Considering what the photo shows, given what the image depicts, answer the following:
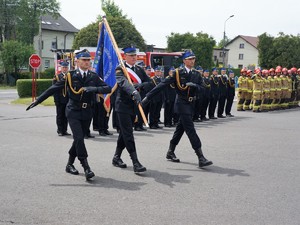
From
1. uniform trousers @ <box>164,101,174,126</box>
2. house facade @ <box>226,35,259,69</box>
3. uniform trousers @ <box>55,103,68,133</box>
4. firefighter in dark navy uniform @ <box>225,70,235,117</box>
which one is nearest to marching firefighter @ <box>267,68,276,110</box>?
firefighter in dark navy uniform @ <box>225,70,235,117</box>

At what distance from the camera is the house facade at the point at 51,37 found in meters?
69.1

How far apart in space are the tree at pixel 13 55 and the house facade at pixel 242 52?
169 ft

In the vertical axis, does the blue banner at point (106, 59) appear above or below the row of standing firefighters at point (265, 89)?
above

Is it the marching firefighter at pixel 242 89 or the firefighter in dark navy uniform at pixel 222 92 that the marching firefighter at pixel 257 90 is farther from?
the firefighter in dark navy uniform at pixel 222 92

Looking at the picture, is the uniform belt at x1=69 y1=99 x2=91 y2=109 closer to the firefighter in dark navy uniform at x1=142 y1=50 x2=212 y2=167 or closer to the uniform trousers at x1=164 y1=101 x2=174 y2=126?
the firefighter in dark navy uniform at x1=142 y1=50 x2=212 y2=167

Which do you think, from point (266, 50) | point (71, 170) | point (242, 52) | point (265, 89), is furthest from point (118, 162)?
point (242, 52)

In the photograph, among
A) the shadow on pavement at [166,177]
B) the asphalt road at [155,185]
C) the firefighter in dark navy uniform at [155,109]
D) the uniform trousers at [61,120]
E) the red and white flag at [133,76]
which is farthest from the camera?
the firefighter in dark navy uniform at [155,109]

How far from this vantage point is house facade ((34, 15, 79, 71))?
69062mm

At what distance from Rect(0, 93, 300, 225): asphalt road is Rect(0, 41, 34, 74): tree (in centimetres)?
3731

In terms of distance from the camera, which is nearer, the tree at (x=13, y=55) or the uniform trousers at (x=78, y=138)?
the uniform trousers at (x=78, y=138)

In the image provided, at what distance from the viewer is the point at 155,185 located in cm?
609

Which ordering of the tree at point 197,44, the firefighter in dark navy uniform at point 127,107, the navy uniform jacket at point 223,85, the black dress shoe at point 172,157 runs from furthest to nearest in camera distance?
the tree at point 197,44 → the navy uniform jacket at point 223,85 → the black dress shoe at point 172,157 → the firefighter in dark navy uniform at point 127,107

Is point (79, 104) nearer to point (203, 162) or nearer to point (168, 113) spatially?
point (203, 162)

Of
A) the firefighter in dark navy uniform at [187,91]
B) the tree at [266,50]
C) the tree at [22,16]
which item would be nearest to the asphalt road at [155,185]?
the firefighter in dark navy uniform at [187,91]
